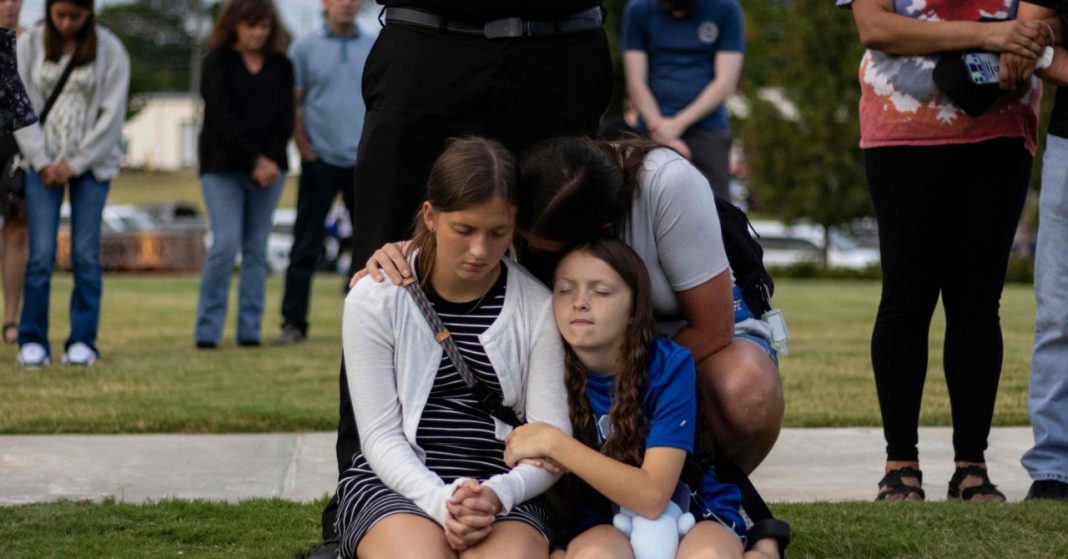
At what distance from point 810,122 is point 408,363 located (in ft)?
91.0

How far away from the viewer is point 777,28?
32.8 m

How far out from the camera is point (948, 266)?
4.33 metres

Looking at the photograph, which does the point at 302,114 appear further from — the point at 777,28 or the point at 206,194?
the point at 777,28

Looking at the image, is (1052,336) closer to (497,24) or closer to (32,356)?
(497,24)

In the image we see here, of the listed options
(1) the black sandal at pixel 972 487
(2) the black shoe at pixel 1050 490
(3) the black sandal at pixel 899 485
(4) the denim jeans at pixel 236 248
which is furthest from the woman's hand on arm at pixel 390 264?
(4) the denim jeans at pixel 236 248

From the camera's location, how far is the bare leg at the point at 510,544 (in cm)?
311

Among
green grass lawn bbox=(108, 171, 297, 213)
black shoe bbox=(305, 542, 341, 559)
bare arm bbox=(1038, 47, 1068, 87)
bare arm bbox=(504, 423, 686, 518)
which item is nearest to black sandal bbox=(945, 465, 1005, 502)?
bare arm bbox=(1038, 47, 1068, 87)

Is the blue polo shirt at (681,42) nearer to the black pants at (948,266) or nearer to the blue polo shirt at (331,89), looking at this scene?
the blue polo shirt at (331,89)

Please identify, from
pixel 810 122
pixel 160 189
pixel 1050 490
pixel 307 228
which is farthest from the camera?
pixel 160 189

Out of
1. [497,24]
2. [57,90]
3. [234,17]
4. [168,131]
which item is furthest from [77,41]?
[168,131]

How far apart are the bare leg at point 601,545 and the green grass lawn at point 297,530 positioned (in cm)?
61

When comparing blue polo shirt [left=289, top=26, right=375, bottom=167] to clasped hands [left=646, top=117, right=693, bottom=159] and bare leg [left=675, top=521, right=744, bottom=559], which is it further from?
bare leg [left=675, top=521, right=744, bottom=559]

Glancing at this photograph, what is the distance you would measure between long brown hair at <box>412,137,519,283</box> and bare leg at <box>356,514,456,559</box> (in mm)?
617

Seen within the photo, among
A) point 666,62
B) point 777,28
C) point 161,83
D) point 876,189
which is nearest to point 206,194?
point 666,62
